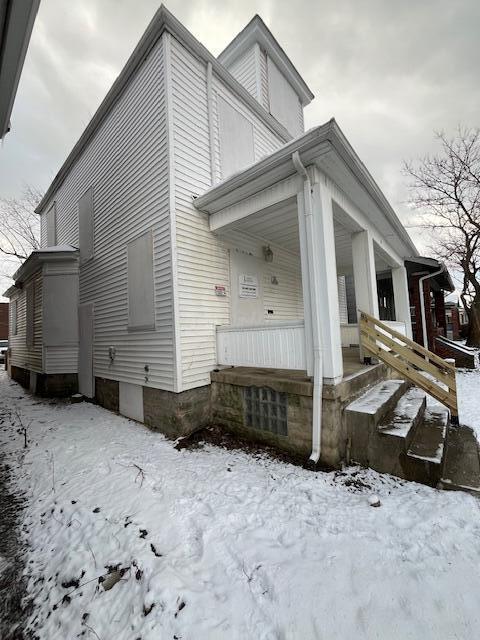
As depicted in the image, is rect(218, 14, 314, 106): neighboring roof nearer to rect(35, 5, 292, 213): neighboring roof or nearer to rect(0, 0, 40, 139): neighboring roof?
rect(35, 5, 292, 213): neighboring roof

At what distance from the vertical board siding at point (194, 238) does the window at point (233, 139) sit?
0.22 meters

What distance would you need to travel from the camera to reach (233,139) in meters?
6.45

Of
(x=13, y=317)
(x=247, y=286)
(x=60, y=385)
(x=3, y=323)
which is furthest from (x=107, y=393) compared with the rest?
(x=3, y=323)

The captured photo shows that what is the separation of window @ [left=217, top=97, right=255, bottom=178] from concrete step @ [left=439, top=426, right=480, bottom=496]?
253 inches

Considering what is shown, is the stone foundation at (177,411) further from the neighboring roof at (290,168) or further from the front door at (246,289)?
the neighboring roof at (290,168)

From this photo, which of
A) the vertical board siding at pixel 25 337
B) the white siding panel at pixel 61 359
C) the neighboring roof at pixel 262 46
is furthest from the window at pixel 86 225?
the neighboring roof at pixel 262 46

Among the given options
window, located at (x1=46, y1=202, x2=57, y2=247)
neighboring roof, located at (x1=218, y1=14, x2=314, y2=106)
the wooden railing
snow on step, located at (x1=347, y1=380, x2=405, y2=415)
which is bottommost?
snow on step, located at (x1=347, y1=380, x2=405, y2=415)

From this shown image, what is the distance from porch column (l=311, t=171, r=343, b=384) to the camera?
12.4 feet

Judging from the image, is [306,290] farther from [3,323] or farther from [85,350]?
[3,323]

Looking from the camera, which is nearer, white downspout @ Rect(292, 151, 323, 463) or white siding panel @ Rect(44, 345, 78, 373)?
white downspout @ Rect(292, 151, 323, 463)

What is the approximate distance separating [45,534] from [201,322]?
3.46 m

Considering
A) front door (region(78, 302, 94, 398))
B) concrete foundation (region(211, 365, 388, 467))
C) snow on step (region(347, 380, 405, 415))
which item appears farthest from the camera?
front door (region(78, 302, 94, 398))

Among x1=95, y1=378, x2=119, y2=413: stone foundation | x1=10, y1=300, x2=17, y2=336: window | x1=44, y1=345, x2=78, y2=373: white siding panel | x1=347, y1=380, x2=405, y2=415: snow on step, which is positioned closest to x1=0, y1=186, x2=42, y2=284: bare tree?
x1=10, y1=300, x2=17, y2=336: window

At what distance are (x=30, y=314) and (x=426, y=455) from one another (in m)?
12.2
